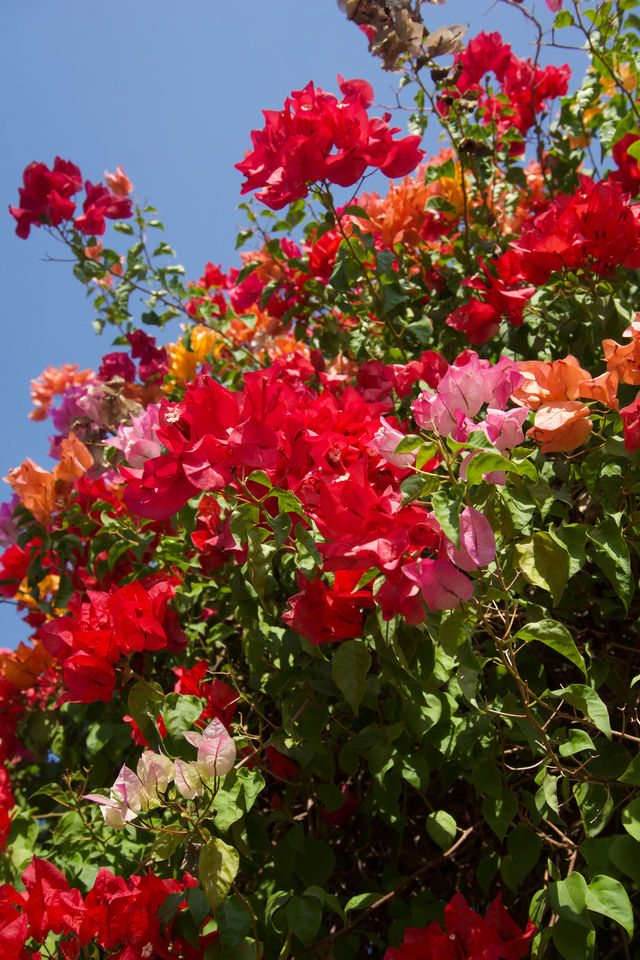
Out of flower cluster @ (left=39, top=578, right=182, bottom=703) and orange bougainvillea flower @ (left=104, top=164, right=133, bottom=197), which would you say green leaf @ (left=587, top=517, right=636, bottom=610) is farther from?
orange bougainvillea flower @ (left=104, top=164, right=133, bottom=197)

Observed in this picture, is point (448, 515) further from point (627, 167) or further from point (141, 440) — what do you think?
point (627, 167)

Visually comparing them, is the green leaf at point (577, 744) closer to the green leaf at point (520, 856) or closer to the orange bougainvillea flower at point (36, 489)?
the green leaf at point (520, 856)

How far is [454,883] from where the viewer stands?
4.20 feet

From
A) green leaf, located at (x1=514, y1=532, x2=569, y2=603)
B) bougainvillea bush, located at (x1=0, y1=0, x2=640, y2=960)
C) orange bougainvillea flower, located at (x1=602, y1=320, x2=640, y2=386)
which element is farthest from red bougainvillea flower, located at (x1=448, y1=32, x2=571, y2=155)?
green leaf, located at (x1=514, y1=532, x2=569, y2=603)

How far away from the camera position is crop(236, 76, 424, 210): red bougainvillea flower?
3.45 ft

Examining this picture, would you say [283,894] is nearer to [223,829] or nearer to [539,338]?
[223,829]

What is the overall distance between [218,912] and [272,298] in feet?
4.50

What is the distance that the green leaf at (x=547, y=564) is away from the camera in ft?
2.38

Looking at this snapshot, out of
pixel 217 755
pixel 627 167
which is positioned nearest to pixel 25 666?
pixel 217 755

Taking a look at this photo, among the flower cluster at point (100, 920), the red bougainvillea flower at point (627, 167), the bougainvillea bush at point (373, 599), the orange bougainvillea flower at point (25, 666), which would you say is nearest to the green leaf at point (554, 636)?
the bougainvillea bush at point (373, 599)

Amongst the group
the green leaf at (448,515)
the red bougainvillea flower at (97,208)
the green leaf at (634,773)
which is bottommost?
the green leaf at (634,773)

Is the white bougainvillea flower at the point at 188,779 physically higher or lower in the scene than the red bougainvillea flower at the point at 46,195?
lower

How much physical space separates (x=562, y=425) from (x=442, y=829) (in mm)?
513

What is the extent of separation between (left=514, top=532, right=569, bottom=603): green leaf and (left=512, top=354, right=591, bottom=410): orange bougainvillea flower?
171 mm
